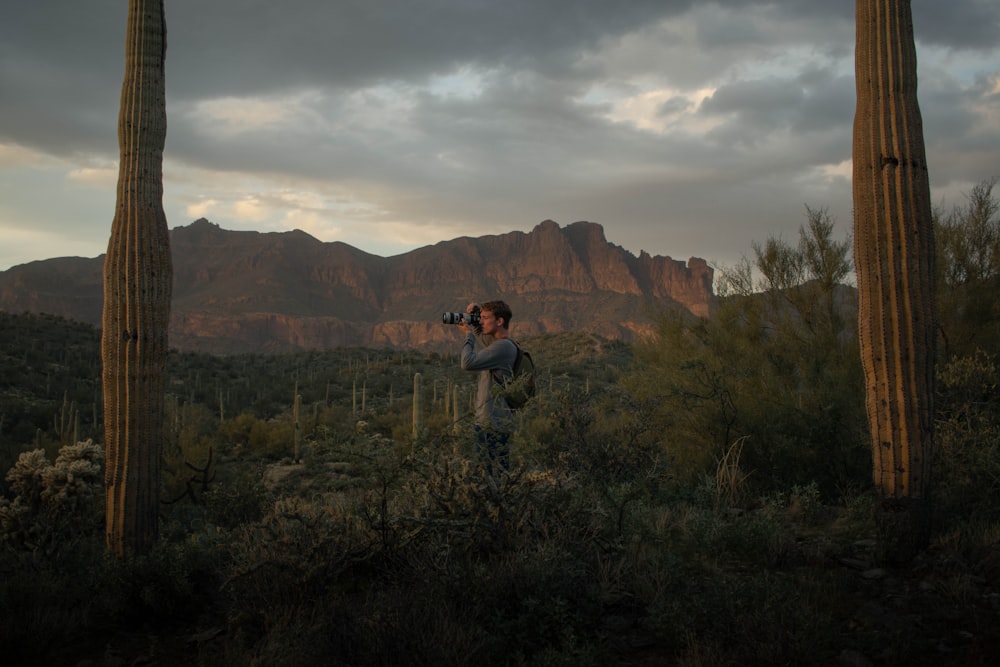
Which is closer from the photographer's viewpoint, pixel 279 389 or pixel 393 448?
pixel 393 448

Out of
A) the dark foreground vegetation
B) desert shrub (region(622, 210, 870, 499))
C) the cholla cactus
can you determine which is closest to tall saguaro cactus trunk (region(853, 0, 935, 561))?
the dark foreground vegetation

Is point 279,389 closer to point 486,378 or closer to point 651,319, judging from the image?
point 651,319

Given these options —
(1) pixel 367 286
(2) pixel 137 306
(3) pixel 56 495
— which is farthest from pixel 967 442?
(1) pixel 367 286

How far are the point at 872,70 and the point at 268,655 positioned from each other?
5.93m

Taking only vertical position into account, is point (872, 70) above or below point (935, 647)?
above

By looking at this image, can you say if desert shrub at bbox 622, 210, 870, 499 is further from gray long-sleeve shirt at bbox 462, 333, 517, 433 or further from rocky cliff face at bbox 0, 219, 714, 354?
rocky cliff face at bbox 0, 219, 714, 354

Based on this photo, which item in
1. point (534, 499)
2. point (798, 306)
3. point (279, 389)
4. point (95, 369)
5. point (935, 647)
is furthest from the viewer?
point (279, 389)

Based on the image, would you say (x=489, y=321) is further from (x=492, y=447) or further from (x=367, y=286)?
(x=367, y=286)

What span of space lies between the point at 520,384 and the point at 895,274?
2.92 meters

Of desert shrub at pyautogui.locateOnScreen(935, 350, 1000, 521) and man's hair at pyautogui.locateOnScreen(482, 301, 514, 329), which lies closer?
desert shrub at pyautogui.locateOnScreen(935, 350, 1000, 521)

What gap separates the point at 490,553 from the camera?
15.2 ft

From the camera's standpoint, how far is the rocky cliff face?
9338cm

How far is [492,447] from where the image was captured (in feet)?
17.0

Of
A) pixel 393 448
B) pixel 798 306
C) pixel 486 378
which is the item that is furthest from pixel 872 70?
pixel 798 306
